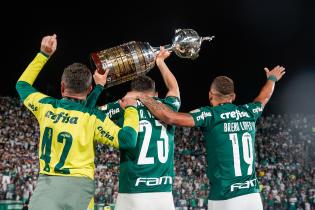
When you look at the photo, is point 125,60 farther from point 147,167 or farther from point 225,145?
point 225,145

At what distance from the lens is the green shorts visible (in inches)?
132

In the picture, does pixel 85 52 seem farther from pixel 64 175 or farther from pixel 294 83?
pixel 64 175

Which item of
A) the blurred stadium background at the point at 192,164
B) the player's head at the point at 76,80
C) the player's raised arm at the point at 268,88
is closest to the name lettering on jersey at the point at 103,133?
the player's head at the point at 76,80

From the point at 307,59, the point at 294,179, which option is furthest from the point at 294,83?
the point at 294,179

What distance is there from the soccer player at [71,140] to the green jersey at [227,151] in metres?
1.07

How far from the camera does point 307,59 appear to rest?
28.8m

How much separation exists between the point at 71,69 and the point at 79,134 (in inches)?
19.5

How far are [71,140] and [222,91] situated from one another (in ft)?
5.63

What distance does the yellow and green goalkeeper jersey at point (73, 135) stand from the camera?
135 inches

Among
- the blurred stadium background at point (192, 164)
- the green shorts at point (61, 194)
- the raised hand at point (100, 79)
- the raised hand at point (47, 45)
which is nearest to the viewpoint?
the green shorts at point (61, 194)

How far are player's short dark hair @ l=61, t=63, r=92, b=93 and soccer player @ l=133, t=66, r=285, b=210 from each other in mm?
922

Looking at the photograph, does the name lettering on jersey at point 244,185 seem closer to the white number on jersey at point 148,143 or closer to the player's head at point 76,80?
the white number on jersey at point 148,143

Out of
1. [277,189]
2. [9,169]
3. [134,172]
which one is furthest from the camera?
[277,189]

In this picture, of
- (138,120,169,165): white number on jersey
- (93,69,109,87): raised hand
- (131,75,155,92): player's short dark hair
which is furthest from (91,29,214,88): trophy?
(138,120,169,165): white number on jersey
